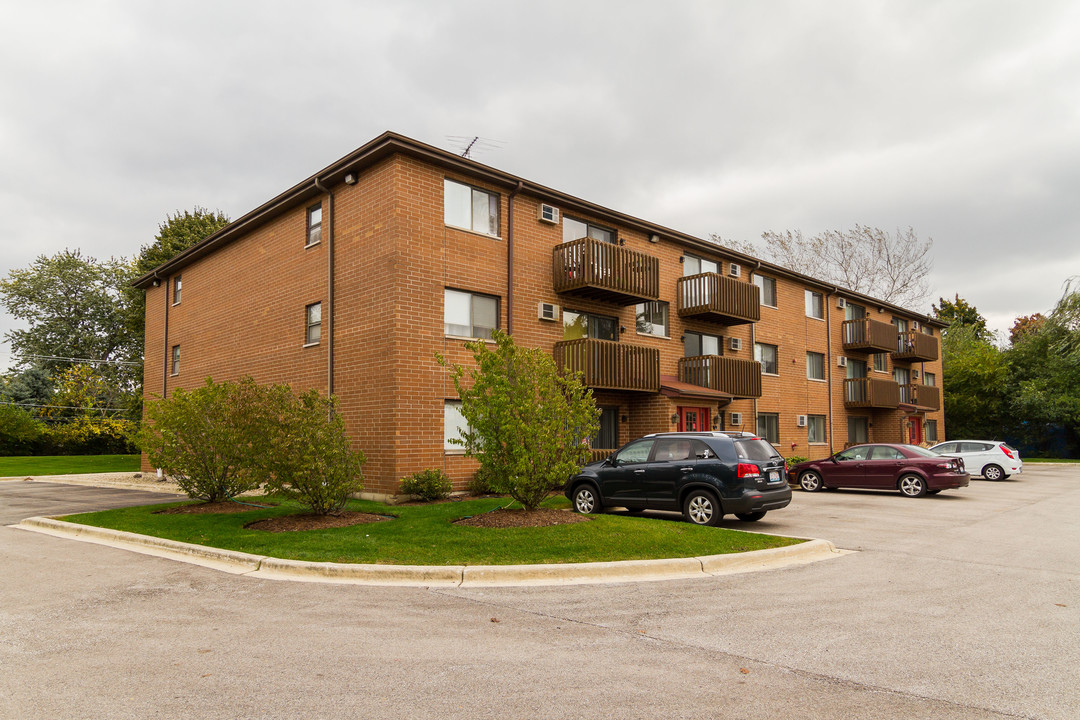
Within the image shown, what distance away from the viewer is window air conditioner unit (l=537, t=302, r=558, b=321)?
18.8 metres

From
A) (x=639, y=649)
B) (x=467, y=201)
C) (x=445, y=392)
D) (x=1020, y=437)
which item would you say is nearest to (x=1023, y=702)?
(x=639, y=649)

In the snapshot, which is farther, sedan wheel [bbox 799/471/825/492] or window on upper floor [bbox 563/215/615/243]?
window on upper floor [bbox 563/215/615/243]

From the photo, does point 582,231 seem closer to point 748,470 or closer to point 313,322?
point 313,322

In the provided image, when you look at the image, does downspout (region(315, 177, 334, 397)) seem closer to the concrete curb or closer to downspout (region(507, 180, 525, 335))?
downspout (region(507, 180, 525, 335))

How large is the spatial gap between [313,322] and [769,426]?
1675cm

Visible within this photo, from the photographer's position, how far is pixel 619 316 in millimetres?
21203

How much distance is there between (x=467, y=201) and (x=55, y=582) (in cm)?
1218

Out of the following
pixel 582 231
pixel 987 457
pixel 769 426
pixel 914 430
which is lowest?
pixel 987 457

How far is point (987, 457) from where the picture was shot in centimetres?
2477

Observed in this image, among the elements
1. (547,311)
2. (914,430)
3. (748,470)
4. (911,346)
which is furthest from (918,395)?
(748,470)

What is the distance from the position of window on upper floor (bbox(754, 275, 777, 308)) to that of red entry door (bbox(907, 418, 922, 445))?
506 inches

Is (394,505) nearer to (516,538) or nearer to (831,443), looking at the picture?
(516,538)

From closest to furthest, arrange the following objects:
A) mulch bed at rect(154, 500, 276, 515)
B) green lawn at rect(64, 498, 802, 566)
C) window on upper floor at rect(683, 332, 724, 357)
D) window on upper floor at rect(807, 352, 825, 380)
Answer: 1. green lawn at rect(64, 498, 802, 566)
2. mulch bed at rect(154, 500, 276, 515)
3. window on upper floor at rect(683, 332, 724, 357)
4. window on upper floor at rect(807, 352, 825, 380)

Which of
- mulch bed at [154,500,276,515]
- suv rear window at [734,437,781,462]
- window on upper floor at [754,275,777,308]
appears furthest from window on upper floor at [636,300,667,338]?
mulch bed at [154,500,276,515]
